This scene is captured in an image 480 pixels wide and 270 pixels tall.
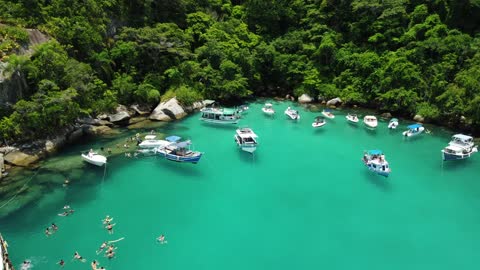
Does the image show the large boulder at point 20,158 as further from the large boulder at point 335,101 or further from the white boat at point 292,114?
the large boulder at point 335,101

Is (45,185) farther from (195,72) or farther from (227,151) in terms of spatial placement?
(195,72)

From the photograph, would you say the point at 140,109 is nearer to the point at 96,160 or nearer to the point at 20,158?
the point at 96,160

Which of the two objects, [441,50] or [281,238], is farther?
[441,50]

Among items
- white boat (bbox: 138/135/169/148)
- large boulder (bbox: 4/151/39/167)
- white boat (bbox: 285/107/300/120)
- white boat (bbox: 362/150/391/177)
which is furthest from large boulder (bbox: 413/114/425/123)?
large boulder (bbox: 4/151/39/167)

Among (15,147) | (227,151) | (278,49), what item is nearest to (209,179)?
(227,151)

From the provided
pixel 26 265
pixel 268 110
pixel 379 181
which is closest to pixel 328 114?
pixel 268 110

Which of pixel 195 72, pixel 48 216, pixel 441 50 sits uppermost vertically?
pixel 441 50

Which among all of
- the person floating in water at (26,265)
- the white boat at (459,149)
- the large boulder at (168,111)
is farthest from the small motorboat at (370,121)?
the person floating in water at (26,265)
